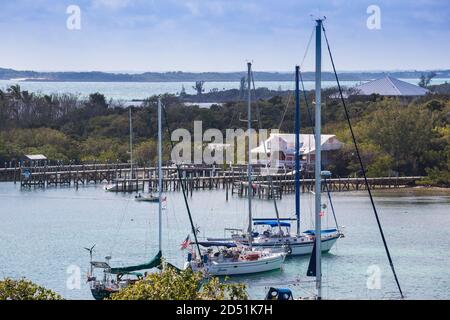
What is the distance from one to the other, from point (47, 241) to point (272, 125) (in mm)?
30956

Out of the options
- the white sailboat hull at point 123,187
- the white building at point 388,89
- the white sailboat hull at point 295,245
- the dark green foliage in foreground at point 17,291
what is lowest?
the white sailboat hull at point 123,187

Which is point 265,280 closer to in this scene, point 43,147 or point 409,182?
point 409,182

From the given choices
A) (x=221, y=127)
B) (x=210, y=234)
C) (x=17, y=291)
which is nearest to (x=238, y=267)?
(x=210, y=234)

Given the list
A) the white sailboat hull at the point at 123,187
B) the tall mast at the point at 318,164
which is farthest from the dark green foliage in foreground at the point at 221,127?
the tall mast at the point at 318,164

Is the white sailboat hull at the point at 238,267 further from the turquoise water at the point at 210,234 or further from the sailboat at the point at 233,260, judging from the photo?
the turquoise water at the point at 210,234

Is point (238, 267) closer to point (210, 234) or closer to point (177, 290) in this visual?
point (210, 234)

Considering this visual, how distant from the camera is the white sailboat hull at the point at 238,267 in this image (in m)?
28.2

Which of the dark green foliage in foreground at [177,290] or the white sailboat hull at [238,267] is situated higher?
the dark green foliage in foreground at [177,290]

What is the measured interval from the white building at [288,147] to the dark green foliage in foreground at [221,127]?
64 cm

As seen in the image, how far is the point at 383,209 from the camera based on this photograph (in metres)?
43.3

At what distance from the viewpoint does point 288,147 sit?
184ft

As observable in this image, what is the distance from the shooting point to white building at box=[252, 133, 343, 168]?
55.8m

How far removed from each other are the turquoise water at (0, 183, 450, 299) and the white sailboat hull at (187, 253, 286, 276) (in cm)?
23
